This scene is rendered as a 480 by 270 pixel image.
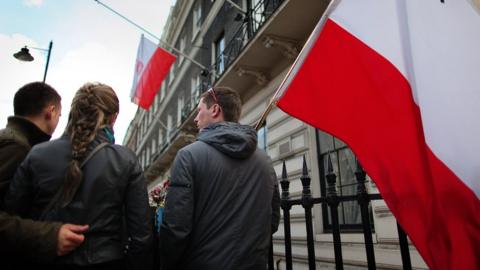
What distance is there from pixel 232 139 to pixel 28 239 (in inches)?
46.6

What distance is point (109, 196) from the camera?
183 cm

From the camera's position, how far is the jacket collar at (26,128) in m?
1.98

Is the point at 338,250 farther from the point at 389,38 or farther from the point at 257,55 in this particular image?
the point at 257,55

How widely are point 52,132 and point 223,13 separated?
13286 millimetres

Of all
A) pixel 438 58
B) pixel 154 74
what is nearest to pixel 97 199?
pixel 438 58

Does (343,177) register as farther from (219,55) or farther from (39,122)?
(219,55)

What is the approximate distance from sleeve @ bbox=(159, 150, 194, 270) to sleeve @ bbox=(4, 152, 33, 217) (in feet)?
2.35

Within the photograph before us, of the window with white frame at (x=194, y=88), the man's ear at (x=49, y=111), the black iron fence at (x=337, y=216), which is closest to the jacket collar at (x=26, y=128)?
the man's ear at (x=49, y=111)

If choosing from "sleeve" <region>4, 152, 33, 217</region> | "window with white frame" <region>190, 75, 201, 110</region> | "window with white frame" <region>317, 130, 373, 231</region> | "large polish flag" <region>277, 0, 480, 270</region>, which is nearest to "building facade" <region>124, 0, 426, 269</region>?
"window with white frame" <region>317, 130, 373, 231</region>

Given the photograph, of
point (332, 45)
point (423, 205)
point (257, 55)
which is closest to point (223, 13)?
point (257, 55)

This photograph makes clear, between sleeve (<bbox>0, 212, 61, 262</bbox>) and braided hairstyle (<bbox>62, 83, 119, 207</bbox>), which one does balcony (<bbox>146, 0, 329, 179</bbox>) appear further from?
sleeve (<bbox>0, 212, 61, 262</bbox>)

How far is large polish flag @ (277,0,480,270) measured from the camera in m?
1.99

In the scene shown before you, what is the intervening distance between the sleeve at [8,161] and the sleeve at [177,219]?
32.8 inches

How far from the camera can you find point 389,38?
242 centimetres
